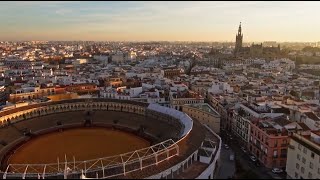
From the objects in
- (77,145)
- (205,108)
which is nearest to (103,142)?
(77,145)

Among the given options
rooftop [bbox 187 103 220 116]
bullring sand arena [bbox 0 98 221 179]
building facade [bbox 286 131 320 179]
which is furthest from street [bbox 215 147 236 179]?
rooftop [bbox 187 103 220 116]

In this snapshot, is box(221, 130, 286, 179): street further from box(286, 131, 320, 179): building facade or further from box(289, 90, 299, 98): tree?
box(289, 90, 299, 98): tree

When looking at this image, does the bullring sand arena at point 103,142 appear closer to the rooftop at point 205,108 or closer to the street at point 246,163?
the street at point 246,163

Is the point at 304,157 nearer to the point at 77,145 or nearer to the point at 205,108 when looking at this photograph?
the point at 205,108

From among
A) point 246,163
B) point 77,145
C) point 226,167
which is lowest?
point 77,145

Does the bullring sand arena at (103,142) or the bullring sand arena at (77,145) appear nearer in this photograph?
the bullring sand arena at (103,142)

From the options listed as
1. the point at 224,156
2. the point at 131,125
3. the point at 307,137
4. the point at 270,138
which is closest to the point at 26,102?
the point at 131,125

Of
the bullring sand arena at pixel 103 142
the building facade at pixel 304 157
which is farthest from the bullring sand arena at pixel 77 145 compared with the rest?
the building facade at pixel 304 157

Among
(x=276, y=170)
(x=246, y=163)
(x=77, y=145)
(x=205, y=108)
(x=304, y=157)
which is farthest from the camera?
(x=205, y=108)
